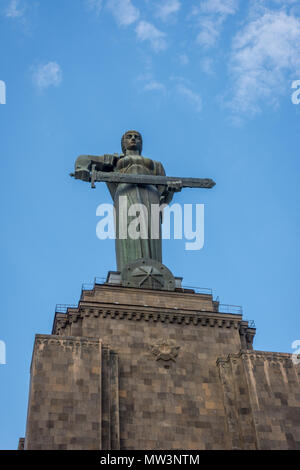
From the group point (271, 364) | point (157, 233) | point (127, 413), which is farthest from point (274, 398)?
point (157, 233)

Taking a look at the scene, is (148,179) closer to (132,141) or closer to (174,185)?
(174,185)

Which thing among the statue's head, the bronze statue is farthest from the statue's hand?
the statue's head

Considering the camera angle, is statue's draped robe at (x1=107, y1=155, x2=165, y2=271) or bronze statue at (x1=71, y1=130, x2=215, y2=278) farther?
bronze statue at (x1=71, y1=130, x2=215, y2=278)

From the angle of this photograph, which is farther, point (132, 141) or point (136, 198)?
point (132, 141)

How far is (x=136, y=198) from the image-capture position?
46094 mm

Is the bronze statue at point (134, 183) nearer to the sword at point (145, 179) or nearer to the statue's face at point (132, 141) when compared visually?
the sword at point (145, 179)

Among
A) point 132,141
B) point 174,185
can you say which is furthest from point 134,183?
point 132,141

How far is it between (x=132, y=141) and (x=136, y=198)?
18.3ft

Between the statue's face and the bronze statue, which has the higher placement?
the statue's face

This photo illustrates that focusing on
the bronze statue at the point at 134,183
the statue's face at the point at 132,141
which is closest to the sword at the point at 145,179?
the bronze statue at the point at 134,183

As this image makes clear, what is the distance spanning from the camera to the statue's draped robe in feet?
145

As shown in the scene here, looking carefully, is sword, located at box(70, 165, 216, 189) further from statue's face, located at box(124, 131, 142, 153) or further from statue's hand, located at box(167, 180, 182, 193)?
statue's face, located at box(124, 131, 142, 153)

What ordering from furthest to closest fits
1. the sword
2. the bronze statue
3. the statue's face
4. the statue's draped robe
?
the statue's face, the sword, the bronze statue, the statue's draped robe
